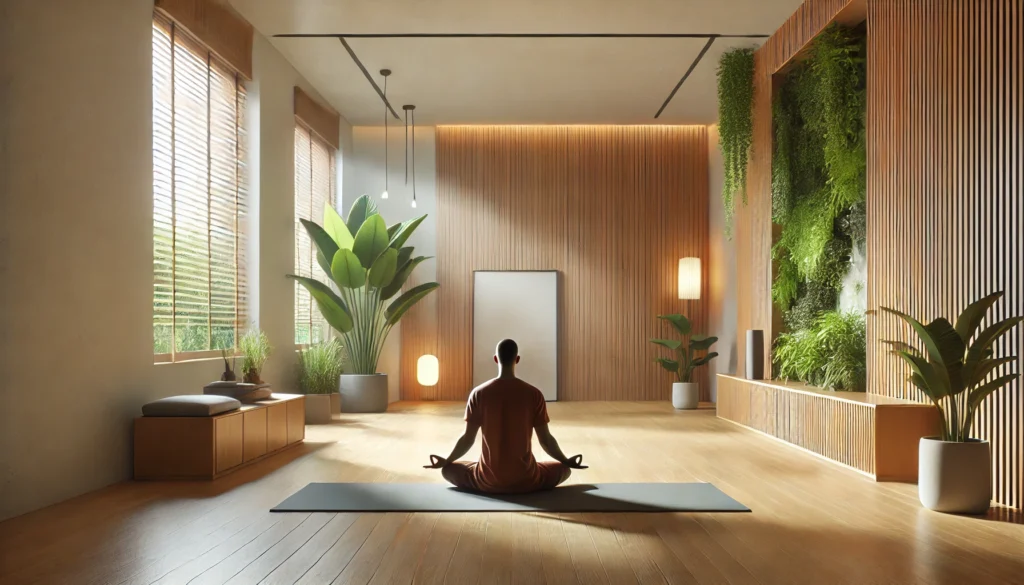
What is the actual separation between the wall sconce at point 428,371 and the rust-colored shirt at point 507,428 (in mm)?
6195

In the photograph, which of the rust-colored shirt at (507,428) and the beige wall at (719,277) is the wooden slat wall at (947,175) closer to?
the rust-colored shirt at (507,428)

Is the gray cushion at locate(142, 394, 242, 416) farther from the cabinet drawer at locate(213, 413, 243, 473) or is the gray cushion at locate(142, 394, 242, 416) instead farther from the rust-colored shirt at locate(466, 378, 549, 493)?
the rust-colored shirt at locate(466, 378, 549, 493)

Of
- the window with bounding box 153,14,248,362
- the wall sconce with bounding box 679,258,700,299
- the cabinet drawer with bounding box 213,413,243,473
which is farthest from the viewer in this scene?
the wall sconce with bounding box 679,258,700,299

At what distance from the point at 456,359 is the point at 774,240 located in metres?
4.79

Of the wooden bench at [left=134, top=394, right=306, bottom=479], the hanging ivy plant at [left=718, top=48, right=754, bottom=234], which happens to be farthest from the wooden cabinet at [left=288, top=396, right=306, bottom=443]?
the hanging ivy plant at [left=718, top=48, right=754, bottom=234]

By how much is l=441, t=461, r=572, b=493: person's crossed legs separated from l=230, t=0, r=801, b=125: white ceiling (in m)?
3.83

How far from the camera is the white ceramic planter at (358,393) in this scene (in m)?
9.33

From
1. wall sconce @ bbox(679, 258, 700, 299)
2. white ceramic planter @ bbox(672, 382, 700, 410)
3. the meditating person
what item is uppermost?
wall sconce @ bbox(679, 258, 700, 299)

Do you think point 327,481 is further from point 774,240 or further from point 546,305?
point 546,305

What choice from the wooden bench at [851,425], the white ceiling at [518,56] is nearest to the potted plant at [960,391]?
the wooden bench at [851,425]

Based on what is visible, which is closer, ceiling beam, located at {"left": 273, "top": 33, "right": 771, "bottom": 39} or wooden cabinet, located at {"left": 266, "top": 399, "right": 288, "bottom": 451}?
wooden cabinet, located at {"left": 266, "top": 399, "right": 288, "bottom": 451}

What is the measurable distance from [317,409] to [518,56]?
3.93m

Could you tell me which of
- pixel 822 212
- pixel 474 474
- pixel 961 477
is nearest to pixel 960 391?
pixel 961 477

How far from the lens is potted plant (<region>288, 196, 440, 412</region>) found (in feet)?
29.0
